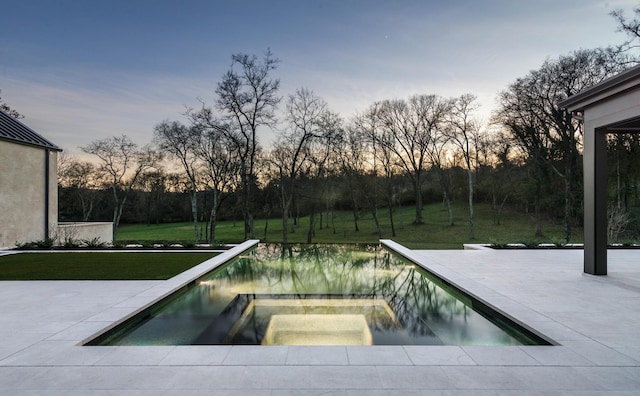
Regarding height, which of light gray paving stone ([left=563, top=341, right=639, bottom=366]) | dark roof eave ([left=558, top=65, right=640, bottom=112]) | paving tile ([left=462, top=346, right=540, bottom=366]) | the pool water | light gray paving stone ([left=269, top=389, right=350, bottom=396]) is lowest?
the pool water

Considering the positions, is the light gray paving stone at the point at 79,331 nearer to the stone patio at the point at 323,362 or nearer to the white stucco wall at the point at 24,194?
the stone patio at the point at 323,362

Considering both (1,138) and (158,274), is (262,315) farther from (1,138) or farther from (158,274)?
(1,138)

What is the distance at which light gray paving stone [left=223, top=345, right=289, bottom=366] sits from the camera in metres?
→ 3.46

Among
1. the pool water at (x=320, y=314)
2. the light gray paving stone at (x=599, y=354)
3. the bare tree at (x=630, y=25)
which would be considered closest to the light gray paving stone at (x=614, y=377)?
the light gray paving stone at (x=599, y=354)

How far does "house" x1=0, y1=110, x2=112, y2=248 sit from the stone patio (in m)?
11.3

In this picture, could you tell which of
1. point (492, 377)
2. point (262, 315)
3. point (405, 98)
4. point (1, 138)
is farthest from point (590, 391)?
point (405, 98)

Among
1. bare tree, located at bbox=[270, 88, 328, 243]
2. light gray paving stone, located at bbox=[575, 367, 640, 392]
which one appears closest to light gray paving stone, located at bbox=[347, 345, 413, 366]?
light gray paving stone, located at bbox=[575, 367, 640, 392]

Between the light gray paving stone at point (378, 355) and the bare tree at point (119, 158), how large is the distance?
28719 millimetres

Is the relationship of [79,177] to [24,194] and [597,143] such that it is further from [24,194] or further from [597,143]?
[597,143]

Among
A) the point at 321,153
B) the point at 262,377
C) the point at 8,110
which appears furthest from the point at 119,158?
the point at 262,377

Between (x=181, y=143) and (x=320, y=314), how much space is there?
2263 centimetres

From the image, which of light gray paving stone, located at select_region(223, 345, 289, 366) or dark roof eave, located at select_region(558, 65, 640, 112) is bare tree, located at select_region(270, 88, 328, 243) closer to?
dark roof eave, located at select_region(558, 65, 640, 112)

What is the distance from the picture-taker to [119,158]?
1184 inches

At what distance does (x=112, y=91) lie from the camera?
57.7 ft
